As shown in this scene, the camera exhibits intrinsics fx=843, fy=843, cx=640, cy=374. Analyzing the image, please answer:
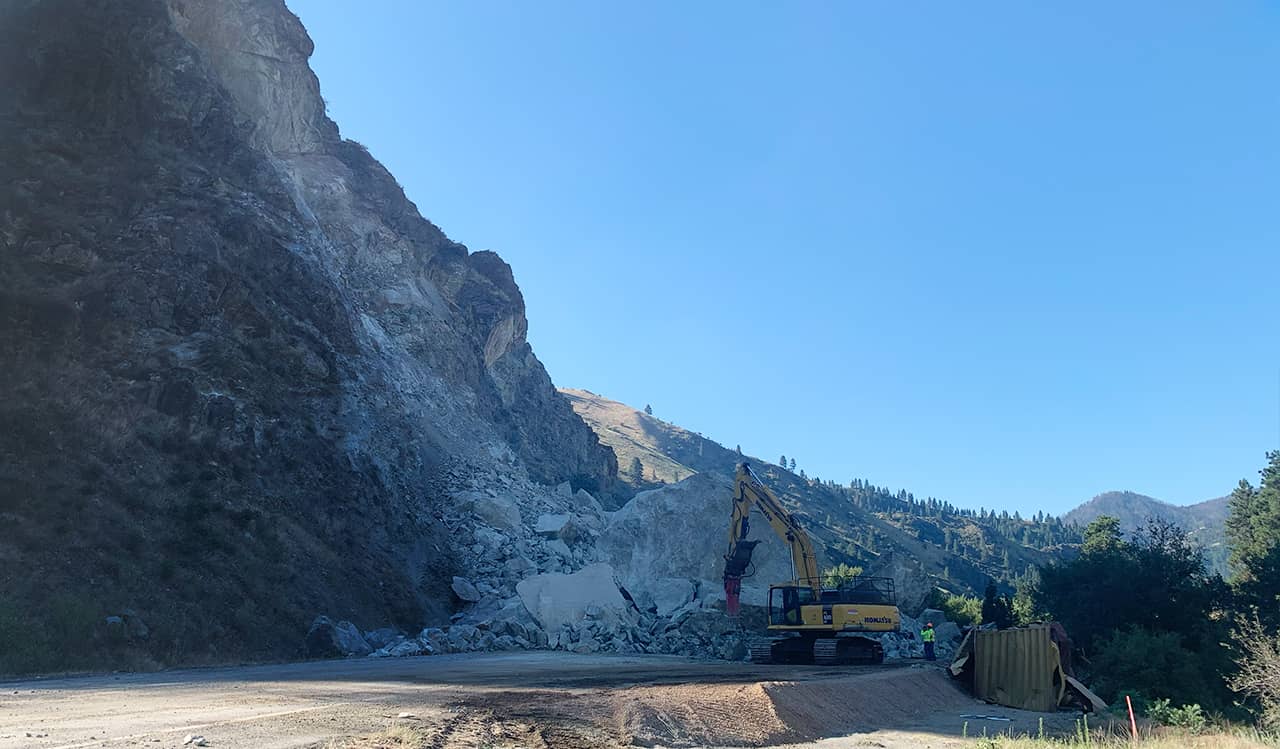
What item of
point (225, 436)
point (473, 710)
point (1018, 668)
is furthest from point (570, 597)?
point (473, 710)

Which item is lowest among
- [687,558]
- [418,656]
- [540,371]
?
[418,656]

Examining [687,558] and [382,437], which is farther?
[687,558]

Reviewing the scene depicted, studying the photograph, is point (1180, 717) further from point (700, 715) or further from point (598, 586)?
point (598, 586)

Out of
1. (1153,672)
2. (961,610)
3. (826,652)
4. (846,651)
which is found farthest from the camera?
(961,610)

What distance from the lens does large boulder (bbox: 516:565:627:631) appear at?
29.6 m

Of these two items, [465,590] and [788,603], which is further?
[465,590]

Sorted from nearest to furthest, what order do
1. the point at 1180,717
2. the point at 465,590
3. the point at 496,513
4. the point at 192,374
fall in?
the point at 1180,717, the point at 192,374, the point at 465,590, the point at 496,513

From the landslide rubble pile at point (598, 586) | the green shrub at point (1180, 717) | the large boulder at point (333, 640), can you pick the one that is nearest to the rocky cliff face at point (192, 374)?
the large boulder at point (333, 640)

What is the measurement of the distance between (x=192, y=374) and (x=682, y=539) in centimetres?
2234

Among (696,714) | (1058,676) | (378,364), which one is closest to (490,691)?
(696,714)

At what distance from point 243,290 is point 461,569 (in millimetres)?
14292

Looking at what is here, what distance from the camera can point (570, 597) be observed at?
1201 inches

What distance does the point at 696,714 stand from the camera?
37.3 feet

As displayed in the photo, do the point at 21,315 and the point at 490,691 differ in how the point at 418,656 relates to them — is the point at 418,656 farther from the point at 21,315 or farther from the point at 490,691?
the point at 21,315
